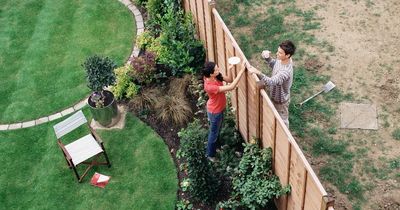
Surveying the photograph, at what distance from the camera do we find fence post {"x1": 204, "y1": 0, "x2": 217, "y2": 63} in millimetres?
9648

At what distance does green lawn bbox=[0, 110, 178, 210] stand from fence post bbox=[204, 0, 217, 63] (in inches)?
79.1

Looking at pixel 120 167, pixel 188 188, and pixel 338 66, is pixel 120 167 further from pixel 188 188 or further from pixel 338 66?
pixel 338 66

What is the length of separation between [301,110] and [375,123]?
1358mm

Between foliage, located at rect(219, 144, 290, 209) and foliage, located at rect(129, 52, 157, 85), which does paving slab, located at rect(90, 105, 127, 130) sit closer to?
foliage, located at rect(129, 52, 157, 85)

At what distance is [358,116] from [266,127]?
99.0 inches

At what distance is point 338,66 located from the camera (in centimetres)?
1078

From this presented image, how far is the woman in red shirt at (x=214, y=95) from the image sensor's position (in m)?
8.16

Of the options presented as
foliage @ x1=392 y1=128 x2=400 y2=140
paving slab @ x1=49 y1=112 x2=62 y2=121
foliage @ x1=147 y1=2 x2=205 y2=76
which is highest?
foliage @ x1=147 y1=2 x2=205 y2=76

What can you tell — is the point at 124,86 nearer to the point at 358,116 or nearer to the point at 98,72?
the point at 98,72

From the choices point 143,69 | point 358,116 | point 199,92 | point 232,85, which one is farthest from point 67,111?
point 358,116

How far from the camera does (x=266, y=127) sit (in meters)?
8.02

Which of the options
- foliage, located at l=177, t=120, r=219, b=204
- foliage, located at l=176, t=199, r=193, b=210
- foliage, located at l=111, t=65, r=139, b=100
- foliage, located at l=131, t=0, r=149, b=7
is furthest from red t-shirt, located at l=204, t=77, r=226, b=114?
foliage, located at l=131, t=0, r=149, b=7

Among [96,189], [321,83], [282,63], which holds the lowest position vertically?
[96,189]

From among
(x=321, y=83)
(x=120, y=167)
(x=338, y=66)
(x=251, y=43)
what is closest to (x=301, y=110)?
(x=321, y=83)
